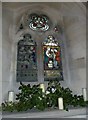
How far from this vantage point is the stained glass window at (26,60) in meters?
3.33

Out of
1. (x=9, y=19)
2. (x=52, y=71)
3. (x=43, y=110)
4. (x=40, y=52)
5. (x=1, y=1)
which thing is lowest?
(x=43, y=110)

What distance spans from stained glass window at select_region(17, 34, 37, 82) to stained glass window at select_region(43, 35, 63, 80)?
16 centimetres

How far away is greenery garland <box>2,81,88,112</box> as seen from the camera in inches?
103

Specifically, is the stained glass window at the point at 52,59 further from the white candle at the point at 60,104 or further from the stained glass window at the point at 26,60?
the white candle at the point at 60,104

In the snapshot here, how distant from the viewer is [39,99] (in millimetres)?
2648

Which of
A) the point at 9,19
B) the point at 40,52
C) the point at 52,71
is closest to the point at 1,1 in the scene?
the point at 9,19

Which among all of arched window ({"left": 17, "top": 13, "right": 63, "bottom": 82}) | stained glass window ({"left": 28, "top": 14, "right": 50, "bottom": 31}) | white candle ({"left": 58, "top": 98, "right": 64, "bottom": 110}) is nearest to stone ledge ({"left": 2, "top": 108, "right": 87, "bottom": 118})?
white candle ({"left": 58, "top": 98, "right": 64, "bottom": 110})

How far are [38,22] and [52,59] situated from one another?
1.92 feet

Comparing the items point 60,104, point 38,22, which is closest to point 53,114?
point 60,104

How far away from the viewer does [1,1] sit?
10.7 feet

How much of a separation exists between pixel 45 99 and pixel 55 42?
46.6 inches

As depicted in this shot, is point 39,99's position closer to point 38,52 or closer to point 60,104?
point 60,104

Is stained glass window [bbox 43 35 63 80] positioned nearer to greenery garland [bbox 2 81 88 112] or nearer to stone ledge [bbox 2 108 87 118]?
A: greenery garland [bbox 2 81 88 112]

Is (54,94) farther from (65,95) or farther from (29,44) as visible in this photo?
(29,44)
